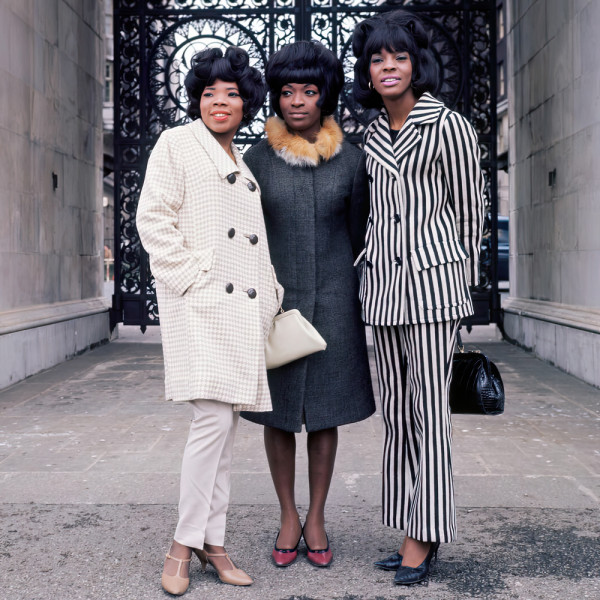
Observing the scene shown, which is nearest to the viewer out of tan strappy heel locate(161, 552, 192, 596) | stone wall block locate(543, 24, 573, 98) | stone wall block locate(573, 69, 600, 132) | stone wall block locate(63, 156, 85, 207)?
tan strappy heel locate(161, 552, 192, 596)

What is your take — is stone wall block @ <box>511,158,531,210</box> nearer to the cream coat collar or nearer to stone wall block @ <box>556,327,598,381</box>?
stone wall block @ <box>556,327,598,381</box>

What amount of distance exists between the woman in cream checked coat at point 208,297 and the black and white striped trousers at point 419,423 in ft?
1.56

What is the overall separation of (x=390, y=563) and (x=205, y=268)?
4.15 feet

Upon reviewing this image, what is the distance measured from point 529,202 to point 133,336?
548cm

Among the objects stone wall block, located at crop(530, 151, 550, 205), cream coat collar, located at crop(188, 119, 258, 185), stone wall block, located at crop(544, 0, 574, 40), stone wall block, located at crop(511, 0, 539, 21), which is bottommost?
cream coat collar, located at crop(188, 119, 258, 185)

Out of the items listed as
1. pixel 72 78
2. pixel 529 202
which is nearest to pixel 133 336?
pixel 72 78

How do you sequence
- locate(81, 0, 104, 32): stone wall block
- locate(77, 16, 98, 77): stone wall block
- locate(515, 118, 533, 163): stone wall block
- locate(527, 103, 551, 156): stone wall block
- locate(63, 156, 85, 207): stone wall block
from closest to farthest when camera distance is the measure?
locate(527, 103, 551, 156): stone wall block
locate(63, 156, 85, 207): stone wall block
locate(515, 118, 533, 163): stone wall block
locate(77, 16, 98, 77): stone wall block
locate(81, 0, 104, 32): stone wall block

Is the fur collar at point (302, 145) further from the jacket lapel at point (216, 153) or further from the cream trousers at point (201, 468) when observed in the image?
the cream trousers at point (201, 468)

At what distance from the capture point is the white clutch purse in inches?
119

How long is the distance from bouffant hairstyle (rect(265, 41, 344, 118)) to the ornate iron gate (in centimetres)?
699

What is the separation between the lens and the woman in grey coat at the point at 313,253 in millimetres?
3117

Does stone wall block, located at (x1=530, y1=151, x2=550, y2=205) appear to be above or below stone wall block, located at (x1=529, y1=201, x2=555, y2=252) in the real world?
above

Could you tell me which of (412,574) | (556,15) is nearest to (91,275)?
(556,15)

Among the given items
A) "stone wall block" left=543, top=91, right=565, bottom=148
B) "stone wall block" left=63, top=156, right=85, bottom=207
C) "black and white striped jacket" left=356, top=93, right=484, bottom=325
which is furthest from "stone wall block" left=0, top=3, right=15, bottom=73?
"black and white striped jacket" left=356, top=93, right=484, bottom=325
